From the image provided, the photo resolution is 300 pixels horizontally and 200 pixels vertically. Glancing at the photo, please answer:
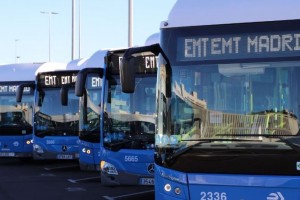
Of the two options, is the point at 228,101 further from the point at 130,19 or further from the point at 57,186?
the point at 130,19

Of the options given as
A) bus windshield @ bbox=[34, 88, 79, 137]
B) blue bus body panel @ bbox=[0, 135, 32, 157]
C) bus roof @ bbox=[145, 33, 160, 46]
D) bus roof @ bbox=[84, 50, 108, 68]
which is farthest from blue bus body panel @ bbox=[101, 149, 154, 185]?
blue bus body panel @ bbox=[0, 135, 32, 157]

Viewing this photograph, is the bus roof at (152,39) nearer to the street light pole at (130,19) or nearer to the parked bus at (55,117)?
the parked bus at (55,117)

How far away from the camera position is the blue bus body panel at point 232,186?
18.2 ft

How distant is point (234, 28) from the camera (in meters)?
6.17

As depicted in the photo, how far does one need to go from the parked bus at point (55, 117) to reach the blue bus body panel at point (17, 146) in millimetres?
1261

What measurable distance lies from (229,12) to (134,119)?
4499 millimetres

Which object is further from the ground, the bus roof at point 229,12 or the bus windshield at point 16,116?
the bus roof at point 229,12

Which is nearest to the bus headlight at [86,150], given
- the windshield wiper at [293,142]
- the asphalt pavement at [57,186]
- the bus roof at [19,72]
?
the asphalt pavement at [57,186]

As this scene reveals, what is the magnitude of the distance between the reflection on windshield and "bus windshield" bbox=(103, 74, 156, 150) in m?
3.81

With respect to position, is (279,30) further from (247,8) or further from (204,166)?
(204,166)

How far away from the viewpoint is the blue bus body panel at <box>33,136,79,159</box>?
1625 cm

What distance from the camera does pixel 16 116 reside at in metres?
18.3

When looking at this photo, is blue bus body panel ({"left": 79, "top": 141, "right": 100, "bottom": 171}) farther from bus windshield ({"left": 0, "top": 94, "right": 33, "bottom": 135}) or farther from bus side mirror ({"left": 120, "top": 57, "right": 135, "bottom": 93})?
bus side mirror ({"left": 120, "top": 57, "right": 135, "bottom": 93})

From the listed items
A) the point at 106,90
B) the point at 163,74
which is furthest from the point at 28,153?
the point at 163,74
